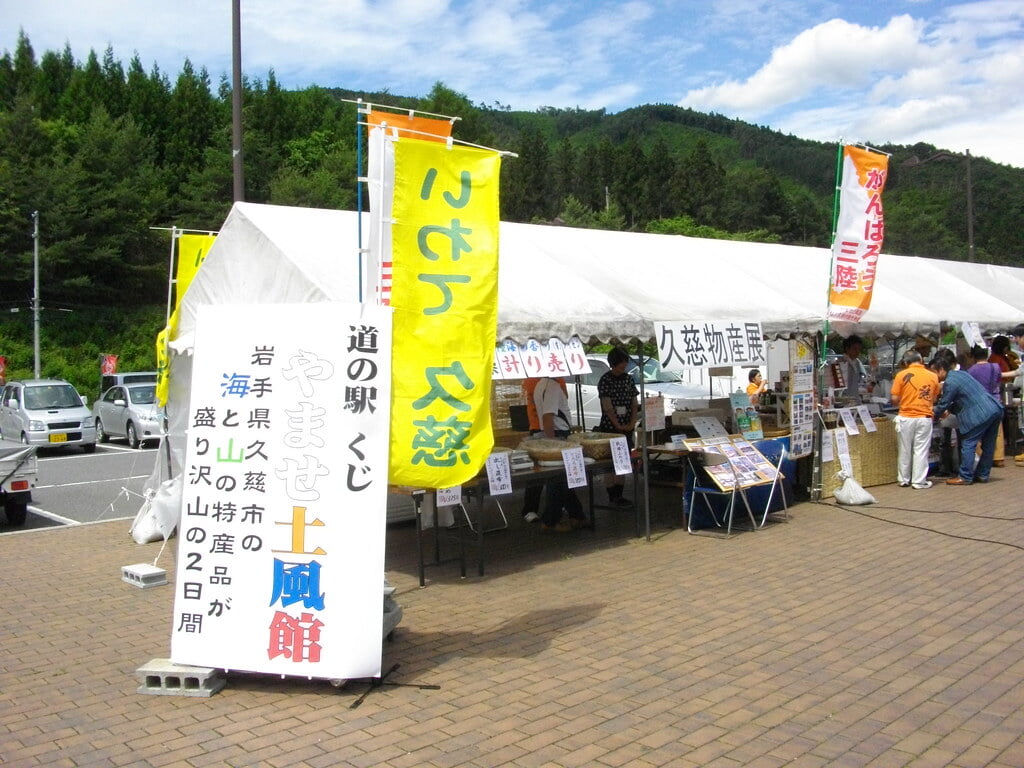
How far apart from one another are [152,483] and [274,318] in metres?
5.39

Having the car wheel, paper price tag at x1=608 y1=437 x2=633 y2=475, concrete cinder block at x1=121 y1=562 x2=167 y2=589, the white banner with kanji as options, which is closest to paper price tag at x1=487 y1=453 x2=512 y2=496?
paper price tag at x1=608 y1=437 x2=633 y2=475

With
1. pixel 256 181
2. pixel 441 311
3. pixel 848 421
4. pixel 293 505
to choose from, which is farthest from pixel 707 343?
pixel 256 181

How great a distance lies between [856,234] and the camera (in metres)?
10.1

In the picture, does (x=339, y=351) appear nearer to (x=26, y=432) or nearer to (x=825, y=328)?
(x=825, y=328)

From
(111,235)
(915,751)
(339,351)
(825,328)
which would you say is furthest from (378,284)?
(111,235)

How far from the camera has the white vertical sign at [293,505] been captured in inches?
193

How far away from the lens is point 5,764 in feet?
13.8

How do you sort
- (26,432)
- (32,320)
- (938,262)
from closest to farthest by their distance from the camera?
(938,262), (26,432), (32,320)

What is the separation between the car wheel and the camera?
1062 centimetres

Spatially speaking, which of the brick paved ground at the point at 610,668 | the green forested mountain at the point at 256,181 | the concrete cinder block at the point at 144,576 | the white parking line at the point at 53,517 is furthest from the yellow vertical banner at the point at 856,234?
the green forested mountain at the point at 256,181

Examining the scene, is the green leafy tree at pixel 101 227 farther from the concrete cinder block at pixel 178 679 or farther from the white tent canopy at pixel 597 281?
the concrete cinder block at pixel 178 679

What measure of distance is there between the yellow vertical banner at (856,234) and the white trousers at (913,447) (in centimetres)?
194

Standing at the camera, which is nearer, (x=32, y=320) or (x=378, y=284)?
(x=378, y=284)

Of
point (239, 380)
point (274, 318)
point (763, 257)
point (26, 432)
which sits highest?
point (763, 257)
